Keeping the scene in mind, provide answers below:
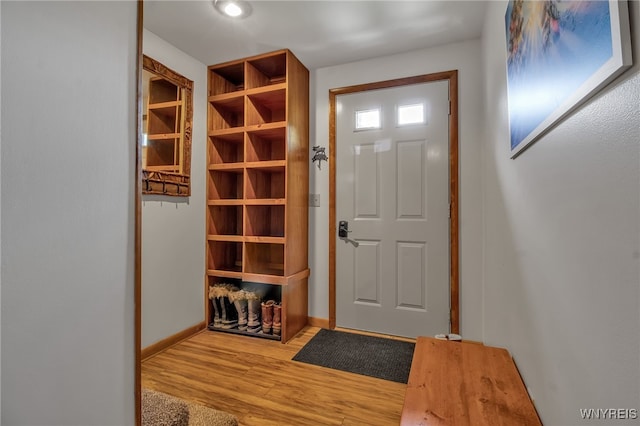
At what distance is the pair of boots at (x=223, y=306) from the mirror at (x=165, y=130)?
0.89 meters

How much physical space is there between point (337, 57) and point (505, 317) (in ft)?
7.66

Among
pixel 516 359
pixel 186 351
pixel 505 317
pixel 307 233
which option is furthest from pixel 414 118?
pixel 186 351

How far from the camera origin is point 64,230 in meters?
0.62

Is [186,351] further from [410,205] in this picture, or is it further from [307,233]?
[410,205]

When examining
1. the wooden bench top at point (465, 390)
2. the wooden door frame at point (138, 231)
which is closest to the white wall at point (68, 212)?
the wooden door frame at point (138, 231)

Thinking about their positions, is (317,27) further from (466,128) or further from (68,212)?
(68,212)

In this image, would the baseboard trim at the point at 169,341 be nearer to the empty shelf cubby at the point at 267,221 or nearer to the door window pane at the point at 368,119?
the empty shelf cubby at the point at 267,221

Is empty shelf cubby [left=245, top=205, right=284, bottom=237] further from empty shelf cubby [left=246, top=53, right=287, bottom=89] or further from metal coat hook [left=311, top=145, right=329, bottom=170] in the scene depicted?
empty shelf cubby [left=246, top=53, right=287, bottom=89]

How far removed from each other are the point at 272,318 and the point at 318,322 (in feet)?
1.51

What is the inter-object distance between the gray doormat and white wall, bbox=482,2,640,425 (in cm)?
91

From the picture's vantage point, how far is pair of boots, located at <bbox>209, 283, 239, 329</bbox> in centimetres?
264

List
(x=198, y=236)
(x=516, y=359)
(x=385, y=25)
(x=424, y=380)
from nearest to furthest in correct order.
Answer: (x=424, y=380) < (x=516, y=359) < (x=385, y=25) < (x=198, y=236)

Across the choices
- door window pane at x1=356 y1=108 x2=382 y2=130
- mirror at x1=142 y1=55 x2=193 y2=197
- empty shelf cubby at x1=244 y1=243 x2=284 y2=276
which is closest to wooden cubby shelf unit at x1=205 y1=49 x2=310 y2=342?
empty shelf cubby at x1=244 y1=243 x2=284 y2=276

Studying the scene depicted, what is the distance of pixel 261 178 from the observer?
2807 millimetres
